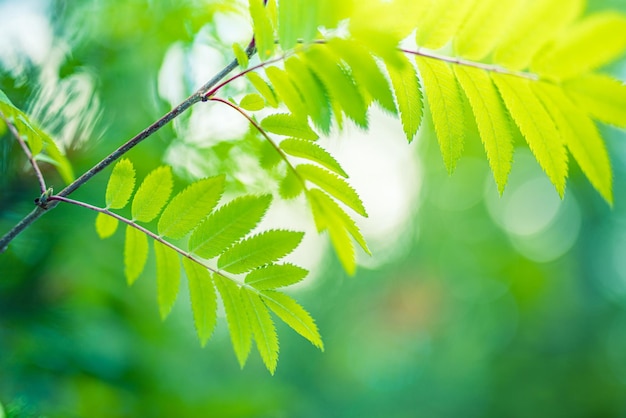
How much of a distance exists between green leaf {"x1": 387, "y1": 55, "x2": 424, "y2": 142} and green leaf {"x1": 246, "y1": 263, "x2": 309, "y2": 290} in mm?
209

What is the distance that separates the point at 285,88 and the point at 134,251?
0.30 m

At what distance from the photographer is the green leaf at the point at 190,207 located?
0.58 meters

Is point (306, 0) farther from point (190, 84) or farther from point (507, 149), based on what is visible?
point (190, 84)

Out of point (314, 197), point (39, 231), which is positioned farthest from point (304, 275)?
point (39, 231)

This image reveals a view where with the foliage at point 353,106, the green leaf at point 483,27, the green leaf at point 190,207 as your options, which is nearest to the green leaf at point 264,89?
the foliage at point 353,106

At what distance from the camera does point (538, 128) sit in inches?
18.8

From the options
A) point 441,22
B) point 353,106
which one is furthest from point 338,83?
point 441,22

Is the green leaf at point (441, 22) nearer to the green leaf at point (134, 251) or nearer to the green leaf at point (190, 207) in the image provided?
the green leaf at point (190, 207)

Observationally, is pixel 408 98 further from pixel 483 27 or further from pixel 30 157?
pixel 30 157

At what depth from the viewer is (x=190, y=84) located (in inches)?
50.3

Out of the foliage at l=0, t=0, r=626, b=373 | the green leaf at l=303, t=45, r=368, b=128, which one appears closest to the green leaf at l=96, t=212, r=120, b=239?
the foliage at l=0, t=0, r=626, b=373

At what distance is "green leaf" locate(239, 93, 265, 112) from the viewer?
1.88 ft

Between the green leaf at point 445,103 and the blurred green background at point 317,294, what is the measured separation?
572mm

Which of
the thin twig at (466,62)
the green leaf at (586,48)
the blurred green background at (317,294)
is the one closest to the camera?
the green leaf at (586,48)
